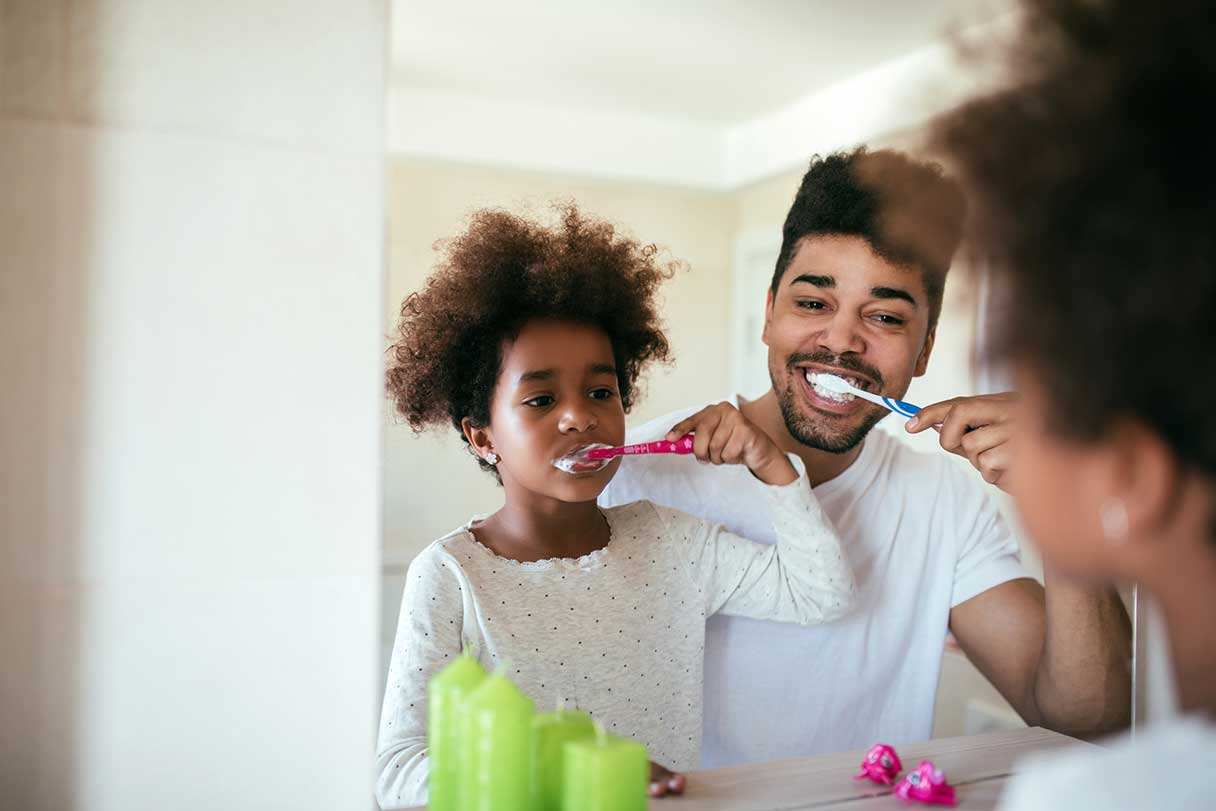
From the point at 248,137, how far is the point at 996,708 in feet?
3.69

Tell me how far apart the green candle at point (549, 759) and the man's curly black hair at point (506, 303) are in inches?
11.4

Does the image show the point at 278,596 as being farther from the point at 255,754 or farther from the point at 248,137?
the point at 248,137

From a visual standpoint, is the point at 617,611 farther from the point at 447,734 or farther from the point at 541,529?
the point at 447,734

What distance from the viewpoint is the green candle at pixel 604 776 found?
82 cm

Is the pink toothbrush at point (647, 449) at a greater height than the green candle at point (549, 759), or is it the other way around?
the pink toothbrush at point (647, 449)

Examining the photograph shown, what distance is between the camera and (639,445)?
44.8 inches

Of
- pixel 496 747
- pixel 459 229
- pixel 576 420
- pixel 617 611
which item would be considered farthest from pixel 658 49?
pixel 496 747

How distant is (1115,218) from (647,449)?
0.66 metres

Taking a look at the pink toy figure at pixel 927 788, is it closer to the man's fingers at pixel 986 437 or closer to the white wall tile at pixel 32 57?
the man's fingers at pixel 986 437

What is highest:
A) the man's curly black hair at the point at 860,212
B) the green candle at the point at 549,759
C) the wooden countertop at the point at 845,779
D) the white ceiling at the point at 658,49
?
the white ceiling at the point at 658,49

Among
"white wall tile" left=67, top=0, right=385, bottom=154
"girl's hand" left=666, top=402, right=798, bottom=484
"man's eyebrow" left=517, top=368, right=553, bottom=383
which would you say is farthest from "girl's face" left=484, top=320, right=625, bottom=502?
"white wall tile" left=67, top=0, right=385, bottom=154

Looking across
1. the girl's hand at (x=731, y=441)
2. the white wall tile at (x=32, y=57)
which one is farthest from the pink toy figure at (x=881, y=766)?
the white wall tile at (x=32, y=57)

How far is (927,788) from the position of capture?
1021 mm

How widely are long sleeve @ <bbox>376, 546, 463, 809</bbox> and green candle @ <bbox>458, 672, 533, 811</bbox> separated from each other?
0.12 m
